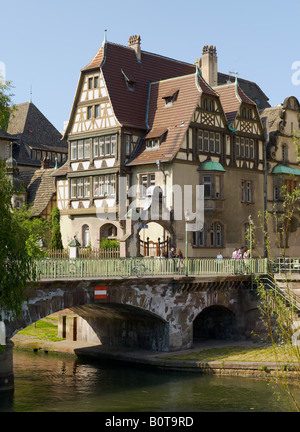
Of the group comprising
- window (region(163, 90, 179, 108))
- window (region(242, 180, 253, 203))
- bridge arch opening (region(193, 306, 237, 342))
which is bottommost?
bridge arch opening (region(193, 306, 237, 342))

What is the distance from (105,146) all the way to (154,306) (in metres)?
16.7

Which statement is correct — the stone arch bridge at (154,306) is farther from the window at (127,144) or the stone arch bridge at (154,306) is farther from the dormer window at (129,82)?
the dormer window at (129,82)

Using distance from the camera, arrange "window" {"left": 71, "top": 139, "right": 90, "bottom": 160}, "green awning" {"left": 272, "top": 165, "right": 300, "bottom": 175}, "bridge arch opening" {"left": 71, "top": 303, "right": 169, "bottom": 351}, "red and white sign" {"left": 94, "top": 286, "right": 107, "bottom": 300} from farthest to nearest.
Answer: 1. "green awning" {"left": 272, "top": 165, "right": 300, "bottom": 175}
2. "window" {"left": 71, "top": 139, "right": 90, "bottom": 160}
3. "bridge arch opening" {"left": 71, "top": 303, "right": 169, "bottom": 351}
4. "red and white sign" {"left": 94, "top": 286, "right": 107, "bottom": 300}

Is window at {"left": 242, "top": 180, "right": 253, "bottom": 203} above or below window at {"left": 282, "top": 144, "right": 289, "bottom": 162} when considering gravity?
below

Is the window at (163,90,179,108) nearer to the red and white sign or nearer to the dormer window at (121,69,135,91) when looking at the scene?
the dormer window at (121,69,135,91)

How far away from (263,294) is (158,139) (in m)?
34.0

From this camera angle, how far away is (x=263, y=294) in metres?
14.0

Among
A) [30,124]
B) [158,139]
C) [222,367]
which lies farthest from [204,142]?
[30,124]

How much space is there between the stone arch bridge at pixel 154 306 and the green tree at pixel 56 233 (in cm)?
1230

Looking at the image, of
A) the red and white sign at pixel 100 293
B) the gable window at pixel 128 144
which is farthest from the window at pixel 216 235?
the red and white sign at pixel 100 293

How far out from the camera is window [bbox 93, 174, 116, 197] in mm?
48119

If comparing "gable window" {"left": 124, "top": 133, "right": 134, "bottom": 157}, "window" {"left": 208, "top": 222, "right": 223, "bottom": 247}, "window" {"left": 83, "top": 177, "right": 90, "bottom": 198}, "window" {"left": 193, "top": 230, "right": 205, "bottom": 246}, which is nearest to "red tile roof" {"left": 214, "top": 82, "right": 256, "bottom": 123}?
"gable window" {"left": 124, "top": 133, "right": 134, "bottom": 157}

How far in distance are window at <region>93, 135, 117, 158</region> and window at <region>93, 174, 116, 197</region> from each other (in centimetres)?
153

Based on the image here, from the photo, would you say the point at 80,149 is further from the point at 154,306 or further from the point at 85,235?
the point at 154,306
